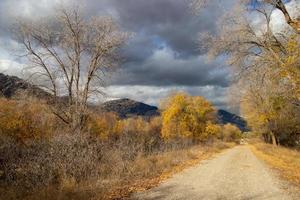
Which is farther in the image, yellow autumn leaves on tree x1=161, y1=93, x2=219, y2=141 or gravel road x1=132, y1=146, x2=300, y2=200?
yellow autumn leaves on tree x1=161, y1=93, x2=219, y2=141

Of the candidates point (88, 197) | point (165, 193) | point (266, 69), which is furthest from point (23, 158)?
point (266, 69)

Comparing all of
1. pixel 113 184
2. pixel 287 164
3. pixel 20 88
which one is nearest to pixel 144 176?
pixel 113 184

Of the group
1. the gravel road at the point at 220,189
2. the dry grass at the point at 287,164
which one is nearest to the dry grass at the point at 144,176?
the gravel road at the point at 220,189

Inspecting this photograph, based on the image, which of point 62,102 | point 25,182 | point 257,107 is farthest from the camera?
point 257,107

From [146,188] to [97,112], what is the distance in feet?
50.5

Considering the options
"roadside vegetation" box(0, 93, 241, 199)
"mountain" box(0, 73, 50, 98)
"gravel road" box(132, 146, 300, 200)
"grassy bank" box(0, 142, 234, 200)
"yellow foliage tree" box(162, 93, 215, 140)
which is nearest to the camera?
"grassy bank" box(0, 142, 234, 200)

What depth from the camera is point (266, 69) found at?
2223 centimetres

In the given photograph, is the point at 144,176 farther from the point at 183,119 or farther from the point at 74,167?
the point at 183,119

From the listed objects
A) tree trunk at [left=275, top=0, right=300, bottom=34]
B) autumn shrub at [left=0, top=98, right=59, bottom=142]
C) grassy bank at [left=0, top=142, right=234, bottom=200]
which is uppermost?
tree trunk at [left=275, top=0, right=300, bottom=34]

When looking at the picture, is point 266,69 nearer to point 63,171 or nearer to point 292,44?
point 292,44

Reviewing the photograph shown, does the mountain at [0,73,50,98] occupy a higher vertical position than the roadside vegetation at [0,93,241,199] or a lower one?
higher

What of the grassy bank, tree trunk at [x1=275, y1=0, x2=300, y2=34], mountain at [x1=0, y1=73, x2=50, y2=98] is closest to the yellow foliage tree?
mountain at [x1=0, y1=73, x2=50, y2=98]

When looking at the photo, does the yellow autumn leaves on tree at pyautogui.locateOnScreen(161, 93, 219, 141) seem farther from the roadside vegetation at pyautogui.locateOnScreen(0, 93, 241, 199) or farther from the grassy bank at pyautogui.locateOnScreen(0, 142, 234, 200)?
the grassy bank at pyautogui.locateOnScreen(0, 142, 234, 200)

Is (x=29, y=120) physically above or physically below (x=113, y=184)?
above
